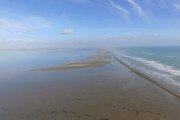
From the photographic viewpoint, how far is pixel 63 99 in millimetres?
14352

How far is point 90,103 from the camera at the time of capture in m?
13.2

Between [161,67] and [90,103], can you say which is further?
[161,67]

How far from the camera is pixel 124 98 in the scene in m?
14.1

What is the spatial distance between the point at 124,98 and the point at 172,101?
3.80m

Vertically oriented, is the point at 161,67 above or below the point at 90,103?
above

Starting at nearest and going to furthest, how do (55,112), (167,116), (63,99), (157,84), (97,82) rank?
(167,116) → (55,112) → (63,99) → (157,84) → (97,82)

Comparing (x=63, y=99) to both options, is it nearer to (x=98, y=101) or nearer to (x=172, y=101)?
(x=98, y=101)

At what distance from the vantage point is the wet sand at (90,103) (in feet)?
36.1

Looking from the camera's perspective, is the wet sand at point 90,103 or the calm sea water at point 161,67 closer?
the wet sand at point 90,103

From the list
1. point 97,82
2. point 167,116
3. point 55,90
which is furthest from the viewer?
point 97,82

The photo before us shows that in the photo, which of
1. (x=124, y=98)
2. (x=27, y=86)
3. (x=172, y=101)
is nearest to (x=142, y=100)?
(x=124, y=98)

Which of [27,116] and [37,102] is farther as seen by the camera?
[37,102]

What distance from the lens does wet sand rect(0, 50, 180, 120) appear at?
36.1ft

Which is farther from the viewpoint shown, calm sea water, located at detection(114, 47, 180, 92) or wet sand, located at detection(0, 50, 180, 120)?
calm sea water, located at detection(114, 47, 180, 92)
